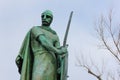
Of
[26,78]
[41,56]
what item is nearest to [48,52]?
[41,56]

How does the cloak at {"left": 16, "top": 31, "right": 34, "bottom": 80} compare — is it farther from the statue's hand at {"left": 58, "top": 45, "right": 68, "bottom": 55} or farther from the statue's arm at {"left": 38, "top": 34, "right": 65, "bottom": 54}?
the statue's hand at {"left": 58, "top": 45, "right": 68, "bottom": 55}

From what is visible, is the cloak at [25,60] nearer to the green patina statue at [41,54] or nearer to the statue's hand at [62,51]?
the green patina statue at [41,54]

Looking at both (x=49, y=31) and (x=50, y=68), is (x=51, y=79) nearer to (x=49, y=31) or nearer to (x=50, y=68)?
(x=50, y=68)

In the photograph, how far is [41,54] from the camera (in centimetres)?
713

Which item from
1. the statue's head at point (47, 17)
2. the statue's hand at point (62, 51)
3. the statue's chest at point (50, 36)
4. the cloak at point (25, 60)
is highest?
the statue's head at point (47, 17)

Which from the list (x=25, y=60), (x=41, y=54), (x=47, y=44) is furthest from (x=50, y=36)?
(x=25, y=60)

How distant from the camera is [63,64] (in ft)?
22.9

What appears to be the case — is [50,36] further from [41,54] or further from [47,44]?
[41,54]

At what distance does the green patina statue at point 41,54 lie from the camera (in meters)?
6.98

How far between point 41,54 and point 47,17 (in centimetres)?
73

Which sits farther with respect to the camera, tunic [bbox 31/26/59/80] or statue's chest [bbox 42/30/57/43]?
statue's chest [bbox 42/30/57/43]

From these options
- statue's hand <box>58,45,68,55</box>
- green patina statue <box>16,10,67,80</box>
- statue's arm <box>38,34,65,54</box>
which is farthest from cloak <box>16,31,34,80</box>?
statue's hand <box>58,45,68,55</box>

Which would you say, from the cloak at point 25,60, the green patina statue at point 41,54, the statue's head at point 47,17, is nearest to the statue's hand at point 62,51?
the green patina statue at point 41,54

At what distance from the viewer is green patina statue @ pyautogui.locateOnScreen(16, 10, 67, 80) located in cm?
698
